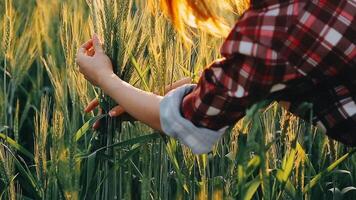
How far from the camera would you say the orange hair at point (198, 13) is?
1.59 m

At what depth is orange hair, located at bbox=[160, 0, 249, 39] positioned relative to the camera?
159cm

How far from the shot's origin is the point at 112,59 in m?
1.71

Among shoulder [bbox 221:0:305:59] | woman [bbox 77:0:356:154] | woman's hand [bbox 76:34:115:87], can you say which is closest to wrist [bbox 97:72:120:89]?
woman's hand [bbox 76:34:115:87]

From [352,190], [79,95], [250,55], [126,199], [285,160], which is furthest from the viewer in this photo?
[352,190]

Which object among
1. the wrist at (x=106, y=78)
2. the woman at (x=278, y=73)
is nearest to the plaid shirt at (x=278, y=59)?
the woman at (x=278, y=73)

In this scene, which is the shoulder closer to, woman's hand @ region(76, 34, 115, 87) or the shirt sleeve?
the shirt sleeve

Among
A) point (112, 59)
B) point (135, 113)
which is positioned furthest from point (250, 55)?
point (112, 59)

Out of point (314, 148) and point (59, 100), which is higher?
point (59, 100)

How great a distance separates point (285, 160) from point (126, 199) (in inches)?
12.4

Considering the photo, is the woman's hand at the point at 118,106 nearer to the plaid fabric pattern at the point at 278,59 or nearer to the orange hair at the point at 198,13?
the orange hair at the point at 198,13

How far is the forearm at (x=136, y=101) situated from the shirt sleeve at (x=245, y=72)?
116mm

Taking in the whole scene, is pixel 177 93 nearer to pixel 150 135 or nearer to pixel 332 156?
pixel 150 135

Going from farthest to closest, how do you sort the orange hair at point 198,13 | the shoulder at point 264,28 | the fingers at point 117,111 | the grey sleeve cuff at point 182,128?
1. the fingers at point 117,111
2. the orange hair at point 198,13
3. the grey sleeve cuff at point 182,128
4. the shoulder at point 264,28

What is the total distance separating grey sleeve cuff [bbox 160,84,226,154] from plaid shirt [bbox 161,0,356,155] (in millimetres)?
15
